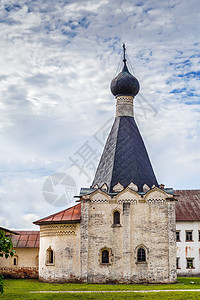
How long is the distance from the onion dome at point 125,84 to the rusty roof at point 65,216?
274 inches

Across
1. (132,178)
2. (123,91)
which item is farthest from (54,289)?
(123,91)

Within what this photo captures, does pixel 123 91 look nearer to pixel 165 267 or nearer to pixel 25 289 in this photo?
pixel 165 267

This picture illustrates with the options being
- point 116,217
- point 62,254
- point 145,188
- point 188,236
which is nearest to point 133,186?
point 145,188

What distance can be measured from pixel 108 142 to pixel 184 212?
9518 millimetres

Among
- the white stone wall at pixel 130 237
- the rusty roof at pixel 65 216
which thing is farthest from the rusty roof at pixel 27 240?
the white stone wall at pixel 130 237

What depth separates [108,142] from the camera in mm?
21250

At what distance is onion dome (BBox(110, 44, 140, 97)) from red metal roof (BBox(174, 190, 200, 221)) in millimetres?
10033

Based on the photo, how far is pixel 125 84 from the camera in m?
21.5

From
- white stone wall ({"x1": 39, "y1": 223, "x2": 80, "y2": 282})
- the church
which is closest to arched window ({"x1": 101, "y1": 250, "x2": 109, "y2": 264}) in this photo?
the church

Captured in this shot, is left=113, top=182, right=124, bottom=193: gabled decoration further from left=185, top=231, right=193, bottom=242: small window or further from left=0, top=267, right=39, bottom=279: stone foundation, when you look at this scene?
left=185, top=231, right=193, bottom=242: small window

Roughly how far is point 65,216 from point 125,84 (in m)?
8.14

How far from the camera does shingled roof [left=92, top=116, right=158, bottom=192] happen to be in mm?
19297

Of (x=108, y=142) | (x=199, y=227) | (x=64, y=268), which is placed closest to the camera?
(x=64, y=268)

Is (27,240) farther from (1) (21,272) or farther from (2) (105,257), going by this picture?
(2) (105,257)
